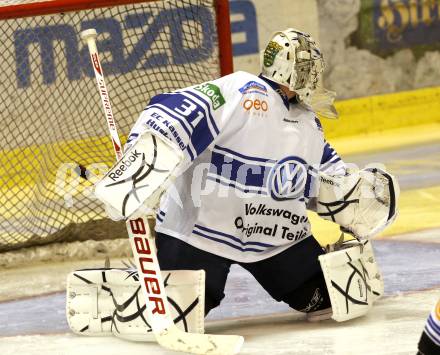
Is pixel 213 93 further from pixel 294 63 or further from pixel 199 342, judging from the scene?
pixel 199 342

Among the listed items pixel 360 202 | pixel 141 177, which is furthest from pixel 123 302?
pixel 360 202

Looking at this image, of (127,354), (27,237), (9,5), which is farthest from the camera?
(27,237)

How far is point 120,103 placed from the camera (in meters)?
5.44

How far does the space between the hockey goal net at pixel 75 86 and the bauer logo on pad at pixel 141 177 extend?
5.38 ft

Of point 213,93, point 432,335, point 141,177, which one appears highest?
point 213,93

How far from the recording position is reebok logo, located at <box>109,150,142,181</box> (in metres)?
3.15

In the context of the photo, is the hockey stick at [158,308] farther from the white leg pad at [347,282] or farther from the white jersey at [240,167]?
the white leg pad at [347,282]

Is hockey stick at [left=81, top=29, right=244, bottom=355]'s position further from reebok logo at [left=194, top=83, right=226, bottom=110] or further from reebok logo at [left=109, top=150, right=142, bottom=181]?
reebok logo at [left=194, top=83, right=226, bottom=110]


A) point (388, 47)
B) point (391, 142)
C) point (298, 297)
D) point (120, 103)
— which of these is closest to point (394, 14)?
point (388, 47)

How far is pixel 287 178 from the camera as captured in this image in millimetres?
3408

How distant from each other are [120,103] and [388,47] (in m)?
3.39

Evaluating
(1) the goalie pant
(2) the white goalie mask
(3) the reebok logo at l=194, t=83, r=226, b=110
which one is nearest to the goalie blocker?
(2) the white goalie mask

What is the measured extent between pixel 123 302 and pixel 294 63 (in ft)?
2.78

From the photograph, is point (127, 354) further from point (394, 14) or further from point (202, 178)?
point (394, 14)
